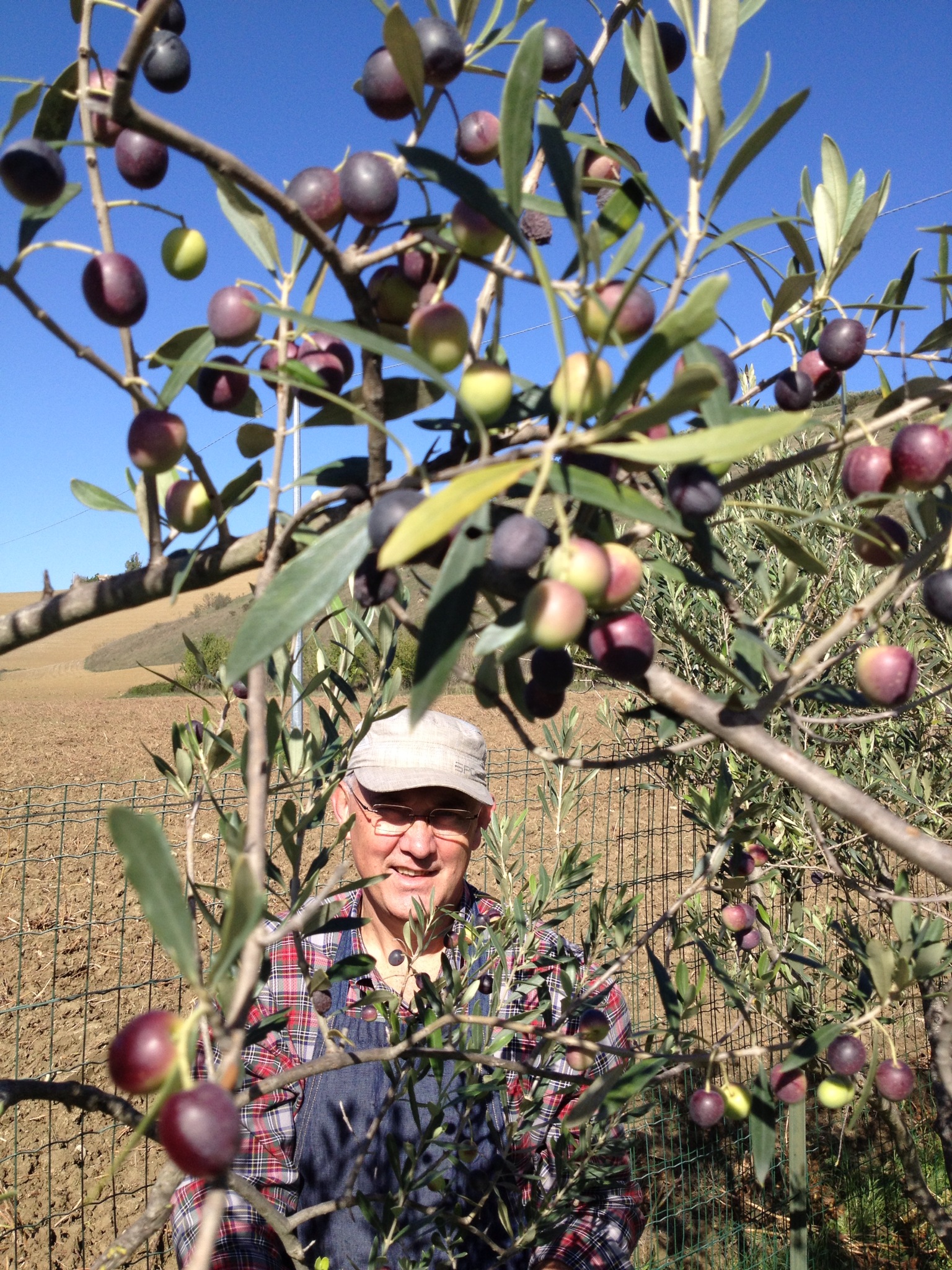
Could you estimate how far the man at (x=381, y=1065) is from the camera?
184cm

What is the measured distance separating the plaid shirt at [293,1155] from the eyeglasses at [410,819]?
30 cm

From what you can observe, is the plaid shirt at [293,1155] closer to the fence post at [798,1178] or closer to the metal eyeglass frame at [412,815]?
the metal eyeglass frame at [412,815]

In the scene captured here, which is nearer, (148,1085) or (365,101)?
(148,1085)

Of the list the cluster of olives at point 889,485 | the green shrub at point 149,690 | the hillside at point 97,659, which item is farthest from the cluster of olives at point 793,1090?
the hillside at point 97,659

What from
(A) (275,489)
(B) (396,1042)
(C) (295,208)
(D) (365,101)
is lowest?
(B) (396,1042)

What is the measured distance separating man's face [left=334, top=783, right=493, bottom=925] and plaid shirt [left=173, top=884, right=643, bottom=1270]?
0.22 meters

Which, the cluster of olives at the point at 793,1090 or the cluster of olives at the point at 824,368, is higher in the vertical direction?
the cluster of olives at the point at 824,368

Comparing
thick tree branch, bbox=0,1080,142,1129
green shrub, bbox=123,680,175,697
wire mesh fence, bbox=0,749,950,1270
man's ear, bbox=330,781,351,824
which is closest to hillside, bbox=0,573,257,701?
green shrub, bbox=123,680,175,697

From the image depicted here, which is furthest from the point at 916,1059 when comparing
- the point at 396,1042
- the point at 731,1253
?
the point at 396,1042

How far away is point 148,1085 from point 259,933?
86mm

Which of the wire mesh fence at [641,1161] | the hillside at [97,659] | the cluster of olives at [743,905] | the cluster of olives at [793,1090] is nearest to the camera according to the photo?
the cluster of olives at [793,1090]

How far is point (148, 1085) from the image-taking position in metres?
0.44

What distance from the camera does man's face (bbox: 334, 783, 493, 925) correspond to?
8.01 ft

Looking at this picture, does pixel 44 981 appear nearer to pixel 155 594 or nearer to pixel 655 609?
pixel 655 609
